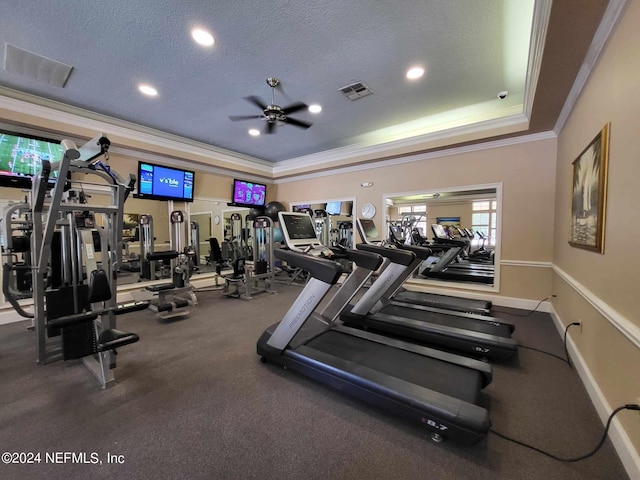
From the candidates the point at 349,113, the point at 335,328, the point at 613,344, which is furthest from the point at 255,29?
the point at 613,344

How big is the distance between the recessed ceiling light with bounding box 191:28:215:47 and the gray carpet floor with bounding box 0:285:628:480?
330cm

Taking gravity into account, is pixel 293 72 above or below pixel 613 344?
above

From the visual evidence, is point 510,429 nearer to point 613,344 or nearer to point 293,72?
point 613,344

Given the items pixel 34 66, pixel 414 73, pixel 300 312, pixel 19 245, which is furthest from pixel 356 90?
pixel 19 245

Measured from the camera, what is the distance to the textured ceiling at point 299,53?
7.51ft

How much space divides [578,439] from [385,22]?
3604mm

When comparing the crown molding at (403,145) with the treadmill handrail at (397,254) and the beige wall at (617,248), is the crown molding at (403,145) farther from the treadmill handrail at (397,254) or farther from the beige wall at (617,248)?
the treadmill handrail at (397,254)

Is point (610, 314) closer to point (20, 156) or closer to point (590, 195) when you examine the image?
point (590, 195)

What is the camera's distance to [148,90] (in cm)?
360

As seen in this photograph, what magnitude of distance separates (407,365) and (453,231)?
27.1ft

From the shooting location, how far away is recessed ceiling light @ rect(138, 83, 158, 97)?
3498 millimetres

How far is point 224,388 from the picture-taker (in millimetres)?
2215

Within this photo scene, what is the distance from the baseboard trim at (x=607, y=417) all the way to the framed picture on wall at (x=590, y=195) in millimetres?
1041

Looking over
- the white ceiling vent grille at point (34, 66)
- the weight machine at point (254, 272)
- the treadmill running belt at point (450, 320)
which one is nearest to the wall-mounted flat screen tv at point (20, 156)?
the white ceiling vent grille at point (34, 66)
